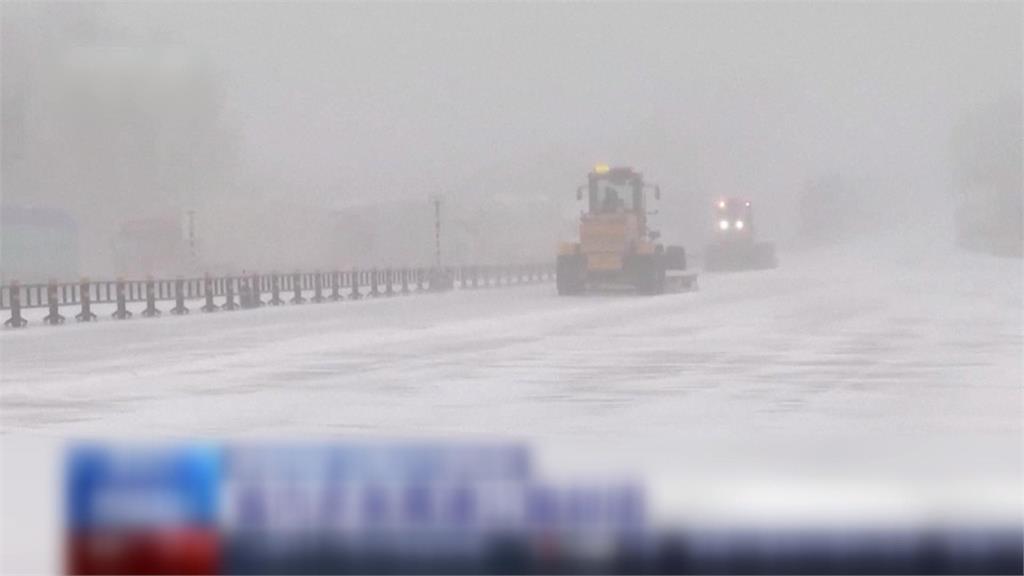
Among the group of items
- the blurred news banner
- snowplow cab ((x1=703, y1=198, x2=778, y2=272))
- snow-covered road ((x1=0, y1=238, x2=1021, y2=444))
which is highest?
snowplow cab ((x1=703, y1=198, x2=778, y2=272))

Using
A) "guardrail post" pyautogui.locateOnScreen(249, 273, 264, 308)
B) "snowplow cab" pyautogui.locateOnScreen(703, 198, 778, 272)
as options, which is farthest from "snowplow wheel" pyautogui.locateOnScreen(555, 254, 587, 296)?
"snowplow cab" pyautogui.locateOnScreen(703, 198, 778, 272)

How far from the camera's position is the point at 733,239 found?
261ft

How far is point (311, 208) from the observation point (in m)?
98.1

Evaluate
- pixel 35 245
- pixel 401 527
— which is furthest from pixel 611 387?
pixel 35 245

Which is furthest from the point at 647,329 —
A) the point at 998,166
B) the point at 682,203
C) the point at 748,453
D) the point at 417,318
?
the point at 998,166

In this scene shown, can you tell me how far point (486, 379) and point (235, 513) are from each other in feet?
52.3

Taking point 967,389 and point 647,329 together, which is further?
point 647,329

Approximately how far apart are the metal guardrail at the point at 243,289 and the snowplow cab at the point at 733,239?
42.4ft

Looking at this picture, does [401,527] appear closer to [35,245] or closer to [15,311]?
[15,311]

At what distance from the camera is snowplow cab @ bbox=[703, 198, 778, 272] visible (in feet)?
259

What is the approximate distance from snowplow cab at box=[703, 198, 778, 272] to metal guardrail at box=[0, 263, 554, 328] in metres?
12.9

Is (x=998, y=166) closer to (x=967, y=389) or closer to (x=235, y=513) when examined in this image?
(x=967, y=389)

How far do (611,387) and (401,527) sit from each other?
14875mm

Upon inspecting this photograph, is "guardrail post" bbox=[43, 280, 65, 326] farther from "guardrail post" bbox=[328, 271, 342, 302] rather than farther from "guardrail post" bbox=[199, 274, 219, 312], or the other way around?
"guardrail post" bbox=[328, 271, 342, 302]
